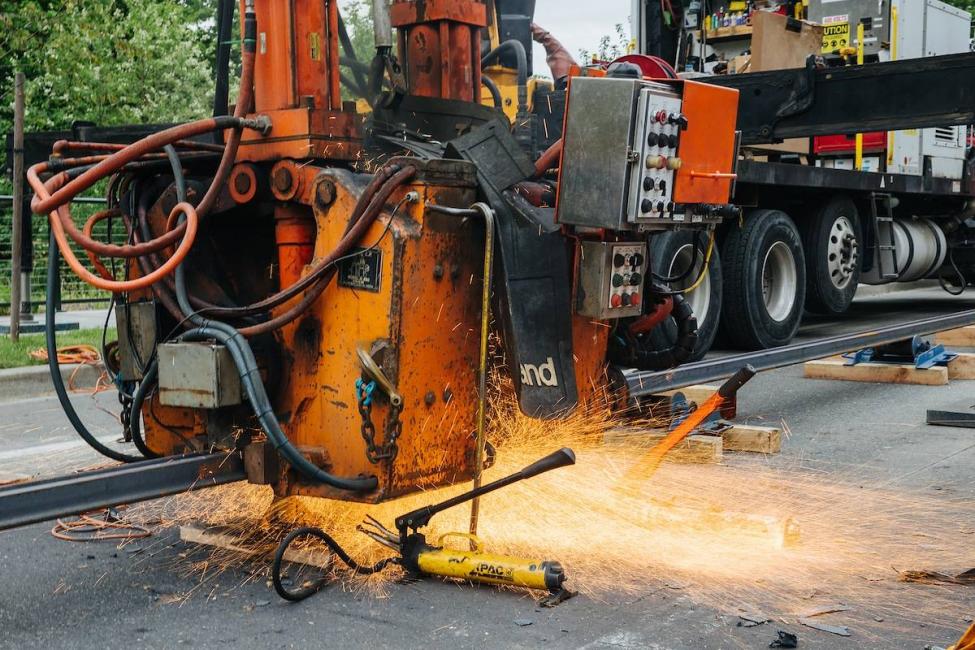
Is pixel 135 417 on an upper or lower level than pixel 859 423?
upper

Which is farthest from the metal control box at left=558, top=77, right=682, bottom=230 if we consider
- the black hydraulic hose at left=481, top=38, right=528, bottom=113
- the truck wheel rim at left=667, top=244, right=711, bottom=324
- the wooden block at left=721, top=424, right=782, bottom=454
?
the truck wheel rim at left=667, top=244, right=711, bottom=324

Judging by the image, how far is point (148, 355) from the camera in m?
4.57

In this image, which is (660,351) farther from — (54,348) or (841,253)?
(841,253)

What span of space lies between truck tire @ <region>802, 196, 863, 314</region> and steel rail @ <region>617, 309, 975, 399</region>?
6.06 ft

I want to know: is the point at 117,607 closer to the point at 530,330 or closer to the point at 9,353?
the point at 530,330

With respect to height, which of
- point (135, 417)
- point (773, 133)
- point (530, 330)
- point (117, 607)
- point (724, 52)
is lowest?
point (117, 607)

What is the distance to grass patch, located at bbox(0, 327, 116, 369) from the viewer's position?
937 cm

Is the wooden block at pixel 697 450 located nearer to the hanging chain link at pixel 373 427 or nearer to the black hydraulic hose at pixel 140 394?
the hanging chain link at pixel 373 427

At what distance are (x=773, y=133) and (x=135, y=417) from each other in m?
4.93

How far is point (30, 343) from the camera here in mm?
10180

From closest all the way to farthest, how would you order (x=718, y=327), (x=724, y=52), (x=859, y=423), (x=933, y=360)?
(x=859, y=423) < (x=933, y=360) < (x=718, y=327) < (x=724, y=52)

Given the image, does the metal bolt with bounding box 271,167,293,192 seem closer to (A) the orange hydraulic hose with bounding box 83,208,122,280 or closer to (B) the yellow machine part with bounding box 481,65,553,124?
(A) the orange hydraulic hose with bounding box 83,208,122,280

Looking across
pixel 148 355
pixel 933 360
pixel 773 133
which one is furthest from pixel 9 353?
pixel 933 360

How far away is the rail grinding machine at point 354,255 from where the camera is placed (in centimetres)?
408
